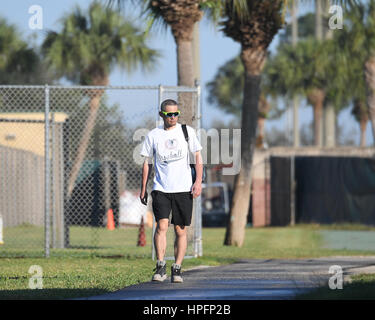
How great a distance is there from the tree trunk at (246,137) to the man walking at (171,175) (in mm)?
8631

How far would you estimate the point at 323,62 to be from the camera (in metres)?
34.8

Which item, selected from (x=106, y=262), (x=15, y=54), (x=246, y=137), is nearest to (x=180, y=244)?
(x=106, y=262)

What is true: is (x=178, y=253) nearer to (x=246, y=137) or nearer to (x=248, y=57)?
(x=246, y=137)

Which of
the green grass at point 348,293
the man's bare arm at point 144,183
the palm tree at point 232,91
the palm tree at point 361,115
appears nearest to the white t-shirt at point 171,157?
the man's bare arm at point 144,183

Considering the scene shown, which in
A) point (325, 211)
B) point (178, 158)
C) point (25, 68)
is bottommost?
point (325, 211)

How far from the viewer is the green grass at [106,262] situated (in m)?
8.95

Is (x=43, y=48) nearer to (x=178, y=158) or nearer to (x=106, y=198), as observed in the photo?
(x=106, y=198)

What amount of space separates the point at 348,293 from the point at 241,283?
5.09ft

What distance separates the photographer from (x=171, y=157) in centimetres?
980

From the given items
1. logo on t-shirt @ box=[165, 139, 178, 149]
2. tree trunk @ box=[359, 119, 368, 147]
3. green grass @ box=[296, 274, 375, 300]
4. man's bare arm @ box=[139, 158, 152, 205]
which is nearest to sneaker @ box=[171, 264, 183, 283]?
man's bare arm @ box=[139, 158, 152, 205]

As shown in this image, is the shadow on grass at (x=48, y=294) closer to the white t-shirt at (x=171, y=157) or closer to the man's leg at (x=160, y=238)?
the man's leg at (x=160, y=238)
